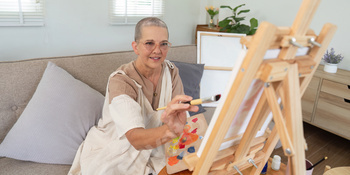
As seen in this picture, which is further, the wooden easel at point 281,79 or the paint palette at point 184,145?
the paint palette at point 184,145

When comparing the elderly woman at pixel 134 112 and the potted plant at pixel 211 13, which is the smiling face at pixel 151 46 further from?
the potted plant at pixel 211 13

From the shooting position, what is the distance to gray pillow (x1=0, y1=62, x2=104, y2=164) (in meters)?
1.49

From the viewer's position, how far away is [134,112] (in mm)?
1167

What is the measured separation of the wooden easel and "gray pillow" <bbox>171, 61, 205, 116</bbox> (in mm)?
1289

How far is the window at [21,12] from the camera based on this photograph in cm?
226

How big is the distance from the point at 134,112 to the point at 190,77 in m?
1.12

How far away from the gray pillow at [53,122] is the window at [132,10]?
4.75 feet

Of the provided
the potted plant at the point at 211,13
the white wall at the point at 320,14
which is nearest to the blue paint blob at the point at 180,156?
the white wall at the point at 320,14

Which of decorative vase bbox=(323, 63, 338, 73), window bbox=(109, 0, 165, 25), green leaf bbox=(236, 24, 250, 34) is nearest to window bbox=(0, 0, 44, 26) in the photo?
window bbox=(109, 0, 165, 25)

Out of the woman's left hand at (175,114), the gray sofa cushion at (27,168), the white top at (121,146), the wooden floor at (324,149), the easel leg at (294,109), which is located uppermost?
the easel leg at (294,109)

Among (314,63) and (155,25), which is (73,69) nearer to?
(155,25)

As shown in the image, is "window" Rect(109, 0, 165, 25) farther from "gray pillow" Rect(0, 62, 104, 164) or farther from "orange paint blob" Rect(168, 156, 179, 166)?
"orange paint blob" Rect(168, 156, 179, 166)

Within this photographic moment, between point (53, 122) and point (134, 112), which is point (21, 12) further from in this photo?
point (134, 112)

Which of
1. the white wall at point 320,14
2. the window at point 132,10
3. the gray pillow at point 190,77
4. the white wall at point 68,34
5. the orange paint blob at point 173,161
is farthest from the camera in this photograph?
the window at point 132,10
